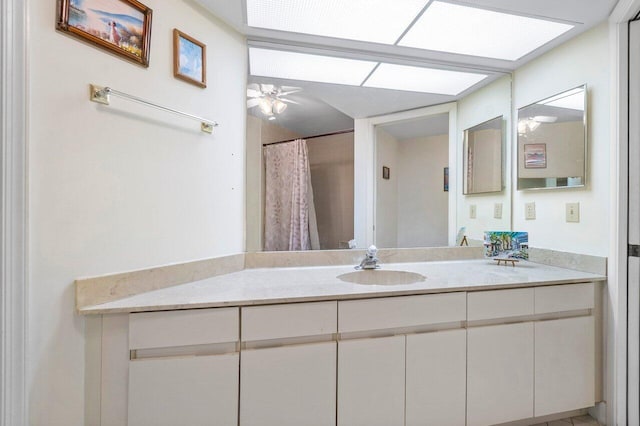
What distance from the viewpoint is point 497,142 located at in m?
1.98

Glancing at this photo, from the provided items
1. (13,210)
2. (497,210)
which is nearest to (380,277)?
(497,210)

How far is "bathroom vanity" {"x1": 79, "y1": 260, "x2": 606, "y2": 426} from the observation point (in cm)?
101

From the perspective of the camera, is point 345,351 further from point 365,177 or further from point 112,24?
point 112,24

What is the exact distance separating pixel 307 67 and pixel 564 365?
6.80ft

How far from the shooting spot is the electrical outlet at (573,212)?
1595 millimetres

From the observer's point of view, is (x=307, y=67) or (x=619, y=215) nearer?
(x=619, y=215)

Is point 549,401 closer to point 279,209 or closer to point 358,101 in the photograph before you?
point 279,209

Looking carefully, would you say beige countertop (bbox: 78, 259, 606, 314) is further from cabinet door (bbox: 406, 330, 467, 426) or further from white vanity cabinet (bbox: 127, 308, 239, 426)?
cabinet door (bbox: 406, 330, 467, 426)

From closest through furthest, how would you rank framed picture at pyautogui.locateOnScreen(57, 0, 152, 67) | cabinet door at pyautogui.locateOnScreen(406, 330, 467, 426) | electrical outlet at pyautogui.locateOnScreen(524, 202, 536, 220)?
1. framed picture at pyautogui.locateOnScreen(57, 0, 152, 67)
2. cabinet door at pyautogui.locateOnScreen(406, 330, 467, 426)
3. electrical outlet at pyautogui.locateOnScreen(524, 202, 536, 220)

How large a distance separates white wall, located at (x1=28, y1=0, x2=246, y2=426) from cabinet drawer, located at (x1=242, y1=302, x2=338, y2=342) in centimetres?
47

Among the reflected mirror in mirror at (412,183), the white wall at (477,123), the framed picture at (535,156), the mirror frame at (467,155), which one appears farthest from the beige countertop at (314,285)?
the framed picture at (535,156)

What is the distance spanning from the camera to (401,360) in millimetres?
1223

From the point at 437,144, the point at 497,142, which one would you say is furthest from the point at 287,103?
the point at 497,142

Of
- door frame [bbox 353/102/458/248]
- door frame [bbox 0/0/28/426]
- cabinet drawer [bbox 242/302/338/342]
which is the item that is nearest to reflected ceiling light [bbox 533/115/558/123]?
door frame [bbox 353/102/458/248]
